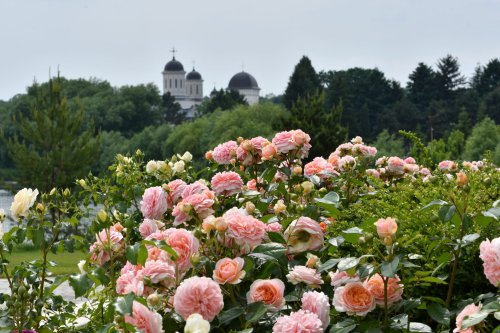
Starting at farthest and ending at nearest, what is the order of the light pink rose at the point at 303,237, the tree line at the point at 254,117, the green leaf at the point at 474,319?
the tree line at the point at 254,117
the light pink rose at the point at 303,237
the green leaf at the point at 474,319

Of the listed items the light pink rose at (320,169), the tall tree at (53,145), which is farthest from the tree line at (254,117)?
the light pink rose at (320,169)

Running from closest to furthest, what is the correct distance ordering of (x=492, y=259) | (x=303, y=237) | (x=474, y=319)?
(x=474, y=319)
(x=492, y=259)
(x=303, y=237)

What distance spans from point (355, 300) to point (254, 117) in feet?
117

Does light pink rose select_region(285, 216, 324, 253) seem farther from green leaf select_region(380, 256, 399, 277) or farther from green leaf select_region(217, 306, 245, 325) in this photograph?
green leaf select_region(380, 256, 399, 277)

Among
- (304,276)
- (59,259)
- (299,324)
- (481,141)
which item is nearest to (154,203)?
(304,276)

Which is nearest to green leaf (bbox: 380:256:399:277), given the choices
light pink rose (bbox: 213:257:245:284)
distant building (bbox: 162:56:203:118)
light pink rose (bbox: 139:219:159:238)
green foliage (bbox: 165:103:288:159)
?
light pink rose (bbox: 213:257:245:284)

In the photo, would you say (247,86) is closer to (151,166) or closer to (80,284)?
(151,166)

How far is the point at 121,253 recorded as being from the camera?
2939mm

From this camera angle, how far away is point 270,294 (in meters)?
2.44

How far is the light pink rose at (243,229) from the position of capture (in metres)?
2.48

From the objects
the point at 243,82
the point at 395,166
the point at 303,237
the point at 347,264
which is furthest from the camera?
the point at 243,82

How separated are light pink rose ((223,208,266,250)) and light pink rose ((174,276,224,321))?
0.23 m

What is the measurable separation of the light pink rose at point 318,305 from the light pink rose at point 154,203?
3.09 feet

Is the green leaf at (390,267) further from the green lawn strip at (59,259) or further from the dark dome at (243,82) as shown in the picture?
the dark dome at (243,82)
